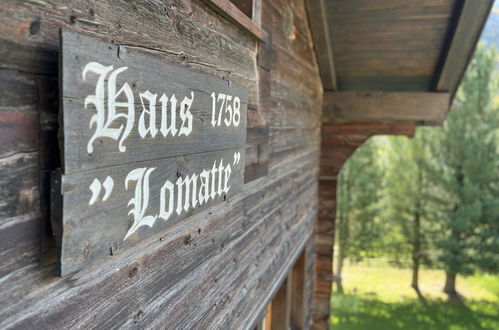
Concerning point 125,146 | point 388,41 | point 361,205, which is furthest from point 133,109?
point 361,205

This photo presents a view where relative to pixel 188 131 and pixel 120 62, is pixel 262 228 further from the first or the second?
pixel 120 62

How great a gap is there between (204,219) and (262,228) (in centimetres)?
101

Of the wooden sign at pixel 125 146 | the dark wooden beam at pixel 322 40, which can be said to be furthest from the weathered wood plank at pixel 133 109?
the dark wooden beam at pixel 322 40

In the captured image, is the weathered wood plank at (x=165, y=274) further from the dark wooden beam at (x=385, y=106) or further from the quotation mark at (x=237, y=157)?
the dark wooden beam at (x=385, y=106)

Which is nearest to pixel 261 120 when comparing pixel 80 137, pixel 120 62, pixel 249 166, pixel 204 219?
pixel 249 166

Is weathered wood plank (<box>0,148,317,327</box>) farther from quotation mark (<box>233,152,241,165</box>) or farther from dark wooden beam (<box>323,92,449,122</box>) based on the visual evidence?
dark wooden beam (<box>323,92,449,122</box>)

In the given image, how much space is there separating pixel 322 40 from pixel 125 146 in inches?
133

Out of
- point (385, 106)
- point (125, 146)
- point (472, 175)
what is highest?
point (385, 106)

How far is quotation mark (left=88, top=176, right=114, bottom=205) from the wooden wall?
0.09 meters

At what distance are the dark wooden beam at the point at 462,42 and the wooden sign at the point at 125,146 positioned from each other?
2.82 m

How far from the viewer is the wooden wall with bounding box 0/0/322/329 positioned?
729 millimetres

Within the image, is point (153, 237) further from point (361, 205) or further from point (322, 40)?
point (361, 205)

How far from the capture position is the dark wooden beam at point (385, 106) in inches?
174

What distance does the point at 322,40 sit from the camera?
394 cm
